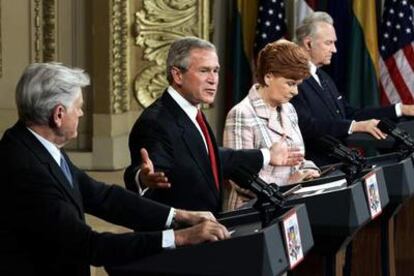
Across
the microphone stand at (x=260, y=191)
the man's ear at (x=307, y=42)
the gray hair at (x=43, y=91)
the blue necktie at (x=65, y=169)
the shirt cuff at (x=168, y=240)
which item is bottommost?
the shirt cuff at (x=168, y=240)

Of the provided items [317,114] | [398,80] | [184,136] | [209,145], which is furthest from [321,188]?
[398,80]

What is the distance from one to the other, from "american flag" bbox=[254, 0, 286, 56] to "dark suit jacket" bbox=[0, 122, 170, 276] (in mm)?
5670

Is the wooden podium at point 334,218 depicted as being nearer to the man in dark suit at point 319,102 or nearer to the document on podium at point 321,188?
the document on podium at point 321,188

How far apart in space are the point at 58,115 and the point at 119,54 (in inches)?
197

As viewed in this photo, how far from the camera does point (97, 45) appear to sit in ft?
27.7

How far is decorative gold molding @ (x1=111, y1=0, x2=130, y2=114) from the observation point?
8414 mm

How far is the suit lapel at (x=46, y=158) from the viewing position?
351cm

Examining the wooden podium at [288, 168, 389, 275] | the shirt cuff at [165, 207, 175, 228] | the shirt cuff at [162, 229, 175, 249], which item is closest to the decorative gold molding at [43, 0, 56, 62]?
the wooden podium at [288, 168, 389, 275]

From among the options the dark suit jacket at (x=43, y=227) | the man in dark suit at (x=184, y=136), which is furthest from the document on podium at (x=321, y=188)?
the dark suit jacket at (x=43, y=227)

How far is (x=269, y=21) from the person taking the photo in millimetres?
9078

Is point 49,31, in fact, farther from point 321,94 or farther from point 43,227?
point 43,227

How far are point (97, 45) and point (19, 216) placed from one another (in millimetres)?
5099

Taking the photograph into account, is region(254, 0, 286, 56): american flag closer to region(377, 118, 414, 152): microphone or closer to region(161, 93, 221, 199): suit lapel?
region(377, 118, 414, 152): microphone

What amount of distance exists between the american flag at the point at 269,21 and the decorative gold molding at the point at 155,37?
767mm
